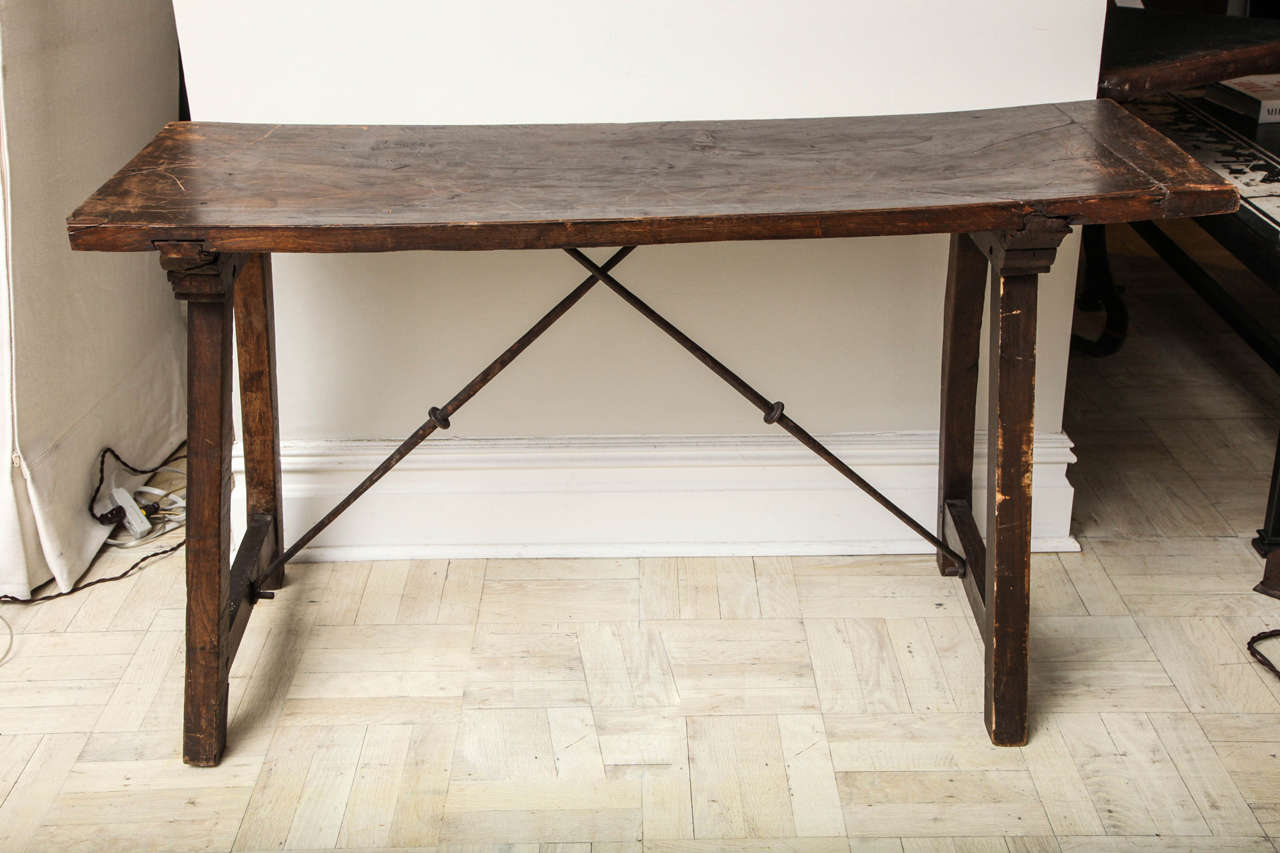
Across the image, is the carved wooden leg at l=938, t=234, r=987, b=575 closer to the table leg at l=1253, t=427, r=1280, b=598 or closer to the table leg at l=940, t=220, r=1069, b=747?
the table leg at l=940, t=220, r=1069, b=747

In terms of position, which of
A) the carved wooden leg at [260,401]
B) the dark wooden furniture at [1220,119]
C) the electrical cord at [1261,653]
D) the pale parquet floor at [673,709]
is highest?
A: the dark wooden furniture at [1220,119]

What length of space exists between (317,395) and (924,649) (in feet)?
3.87

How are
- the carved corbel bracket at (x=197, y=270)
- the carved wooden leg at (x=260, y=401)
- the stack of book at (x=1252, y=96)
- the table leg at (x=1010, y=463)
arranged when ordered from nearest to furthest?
the carved corbel bracket at (x=197, y=270) < the table leg at (x=1010, y=463) < the carved wooden leg at (x=260, y=401) < the stack of book at (x=1252, y=96)

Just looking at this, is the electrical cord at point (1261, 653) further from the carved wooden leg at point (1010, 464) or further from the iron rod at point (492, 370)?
the iron rod at point (492, 370)

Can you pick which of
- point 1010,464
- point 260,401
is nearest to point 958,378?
point 1010,464

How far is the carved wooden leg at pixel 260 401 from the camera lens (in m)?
2.09

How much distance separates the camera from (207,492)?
1800 millimetres

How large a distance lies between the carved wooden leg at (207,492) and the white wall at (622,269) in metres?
0.52

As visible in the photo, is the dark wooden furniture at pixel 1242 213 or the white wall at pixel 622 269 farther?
the dark wooden furniture at pixel 1242 213

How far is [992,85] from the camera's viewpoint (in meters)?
2.16

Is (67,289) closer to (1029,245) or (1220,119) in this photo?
(1029,245)

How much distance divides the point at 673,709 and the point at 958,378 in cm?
76

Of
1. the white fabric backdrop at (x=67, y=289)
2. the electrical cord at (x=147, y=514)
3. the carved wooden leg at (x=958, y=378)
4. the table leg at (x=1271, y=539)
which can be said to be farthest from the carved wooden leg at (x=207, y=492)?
the table leg at (x=1271, y=539)

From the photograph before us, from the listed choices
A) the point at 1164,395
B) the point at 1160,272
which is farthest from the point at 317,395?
the point at 1160,272
